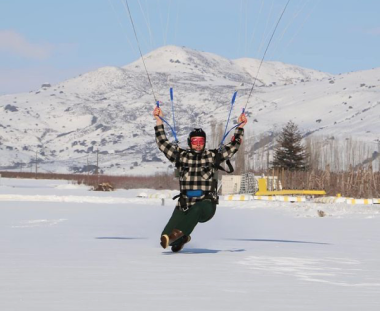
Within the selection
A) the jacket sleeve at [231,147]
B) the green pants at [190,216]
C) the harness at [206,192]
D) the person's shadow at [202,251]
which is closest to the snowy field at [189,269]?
the person's shadow at [202,251]

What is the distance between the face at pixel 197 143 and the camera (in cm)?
1205

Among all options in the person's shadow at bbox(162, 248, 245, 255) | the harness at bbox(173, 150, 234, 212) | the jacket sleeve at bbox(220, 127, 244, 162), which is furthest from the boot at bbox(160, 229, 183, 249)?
the jacket sleeve at bbox(220, 127, 244, 162)

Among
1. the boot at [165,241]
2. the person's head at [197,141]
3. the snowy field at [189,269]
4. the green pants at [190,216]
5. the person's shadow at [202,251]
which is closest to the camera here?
the snowy field at [189,269]

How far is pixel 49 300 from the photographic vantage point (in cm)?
700

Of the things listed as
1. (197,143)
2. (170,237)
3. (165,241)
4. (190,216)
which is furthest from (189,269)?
(197,143)

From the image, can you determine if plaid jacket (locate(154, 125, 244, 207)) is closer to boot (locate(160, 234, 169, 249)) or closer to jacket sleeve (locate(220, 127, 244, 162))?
jacket sleeve (locate(220, 127, 244, 162))

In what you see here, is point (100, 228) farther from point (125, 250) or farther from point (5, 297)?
point (5, 297)

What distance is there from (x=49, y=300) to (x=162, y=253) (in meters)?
4.90

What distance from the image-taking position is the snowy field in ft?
23.2

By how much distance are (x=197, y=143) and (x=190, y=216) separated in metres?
1.04

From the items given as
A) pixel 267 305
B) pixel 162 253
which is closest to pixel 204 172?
pixel 162 253

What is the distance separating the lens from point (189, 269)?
381 inches

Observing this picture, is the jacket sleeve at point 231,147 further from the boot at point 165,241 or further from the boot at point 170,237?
the boot at point 165,241

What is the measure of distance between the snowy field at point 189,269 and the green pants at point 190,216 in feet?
1.28
